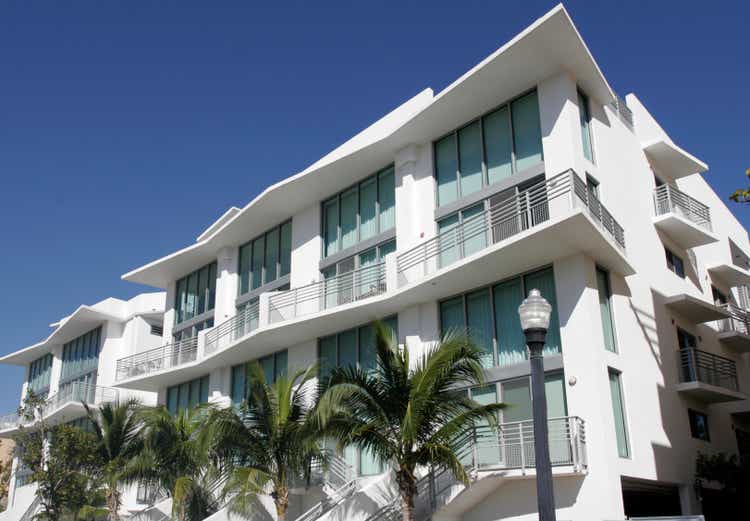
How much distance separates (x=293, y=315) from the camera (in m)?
26.3

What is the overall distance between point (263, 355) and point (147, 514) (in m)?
7.00

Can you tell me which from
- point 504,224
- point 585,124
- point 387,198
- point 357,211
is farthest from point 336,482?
point 585,124

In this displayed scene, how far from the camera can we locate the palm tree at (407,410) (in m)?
15.7

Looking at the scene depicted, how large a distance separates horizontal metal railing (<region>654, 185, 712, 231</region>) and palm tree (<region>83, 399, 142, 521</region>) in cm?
1952

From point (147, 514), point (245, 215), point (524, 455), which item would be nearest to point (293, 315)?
point (245, 215)

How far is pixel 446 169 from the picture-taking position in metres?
23.0

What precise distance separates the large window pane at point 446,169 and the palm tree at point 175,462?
9.87m

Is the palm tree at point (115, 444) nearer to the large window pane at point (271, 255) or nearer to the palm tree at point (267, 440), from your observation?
the large window pane at point (271, 255)

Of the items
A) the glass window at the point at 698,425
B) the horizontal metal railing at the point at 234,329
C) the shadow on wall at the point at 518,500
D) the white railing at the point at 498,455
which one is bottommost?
the shadow on wall at the point at 518,500


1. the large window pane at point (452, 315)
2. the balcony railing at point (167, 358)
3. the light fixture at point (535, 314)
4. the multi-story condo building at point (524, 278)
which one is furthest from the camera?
the balcony railing at point (167, 358)

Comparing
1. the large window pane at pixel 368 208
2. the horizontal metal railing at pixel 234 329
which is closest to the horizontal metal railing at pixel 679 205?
the large window pane at pixel 368 208

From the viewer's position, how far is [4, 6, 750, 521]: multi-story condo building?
59.8 ft

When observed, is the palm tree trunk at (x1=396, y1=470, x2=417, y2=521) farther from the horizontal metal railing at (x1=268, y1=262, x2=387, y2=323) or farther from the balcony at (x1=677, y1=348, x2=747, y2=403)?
the balcony at (x1=677, y1=348, x2=747, y2=403)

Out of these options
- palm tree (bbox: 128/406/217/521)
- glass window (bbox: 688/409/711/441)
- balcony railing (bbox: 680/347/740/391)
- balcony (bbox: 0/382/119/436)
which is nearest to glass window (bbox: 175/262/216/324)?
balcony (bbox: 0/382/119/436)
